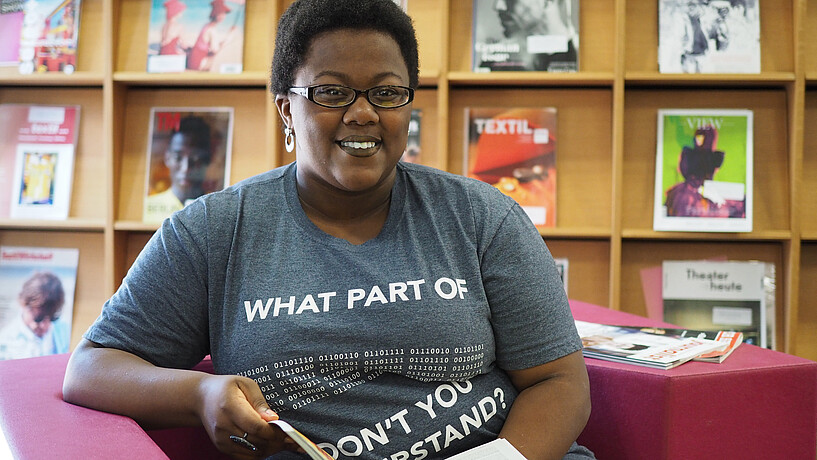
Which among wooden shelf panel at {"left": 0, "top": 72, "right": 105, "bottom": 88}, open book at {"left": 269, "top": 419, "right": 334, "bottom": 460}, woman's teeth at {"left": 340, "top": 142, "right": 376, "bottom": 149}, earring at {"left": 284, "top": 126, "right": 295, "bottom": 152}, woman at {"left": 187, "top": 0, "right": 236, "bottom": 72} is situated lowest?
open book at {"left": 269, "top": 419, "right": 334, "bottom": 460}

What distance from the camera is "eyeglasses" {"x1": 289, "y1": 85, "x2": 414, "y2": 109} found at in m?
1.23

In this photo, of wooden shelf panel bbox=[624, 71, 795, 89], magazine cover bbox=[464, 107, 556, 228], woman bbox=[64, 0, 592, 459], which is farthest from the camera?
magazine cover bbox=[464, 107, 556, 228]

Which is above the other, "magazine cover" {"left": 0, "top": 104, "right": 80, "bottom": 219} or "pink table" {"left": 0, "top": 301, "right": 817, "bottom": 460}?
"magazine cover" {"left": 0, "top": 104, "right": 80, "bottom": 219}

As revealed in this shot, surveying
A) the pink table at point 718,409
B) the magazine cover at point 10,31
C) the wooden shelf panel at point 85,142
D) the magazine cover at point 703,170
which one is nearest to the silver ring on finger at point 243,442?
the pink table at point 718,409

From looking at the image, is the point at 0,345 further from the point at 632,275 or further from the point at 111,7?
the point at 632,275

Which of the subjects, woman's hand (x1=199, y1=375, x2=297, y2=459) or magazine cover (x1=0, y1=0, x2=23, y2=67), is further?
magazine cover (x1=0, y1=0, x2=23, y2=67)

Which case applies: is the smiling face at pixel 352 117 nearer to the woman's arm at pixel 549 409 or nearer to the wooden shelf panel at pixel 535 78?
the woman's arm at pixel 549 409

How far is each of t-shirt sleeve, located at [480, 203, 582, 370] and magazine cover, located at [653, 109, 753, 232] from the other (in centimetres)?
153

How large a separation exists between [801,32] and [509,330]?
193 cm

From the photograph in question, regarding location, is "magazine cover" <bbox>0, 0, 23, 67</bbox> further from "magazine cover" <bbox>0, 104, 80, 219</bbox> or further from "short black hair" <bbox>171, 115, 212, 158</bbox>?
"short black hair" <bbox>171, 115, 212, 158</bbox>

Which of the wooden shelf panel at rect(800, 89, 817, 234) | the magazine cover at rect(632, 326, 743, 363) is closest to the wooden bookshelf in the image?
the wooden shelf panel at rect(800, 89, 817, 234)

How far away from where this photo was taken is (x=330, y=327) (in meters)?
1.16

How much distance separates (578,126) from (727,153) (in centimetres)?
54

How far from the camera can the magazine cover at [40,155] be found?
287 centimetres
